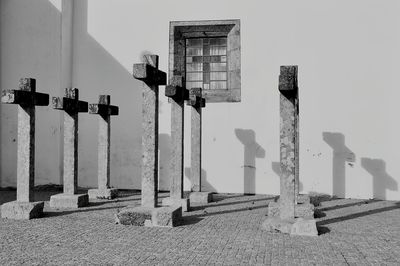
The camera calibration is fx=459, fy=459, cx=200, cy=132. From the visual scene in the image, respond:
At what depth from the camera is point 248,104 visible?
11172mm

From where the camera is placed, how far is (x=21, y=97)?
7.30 m

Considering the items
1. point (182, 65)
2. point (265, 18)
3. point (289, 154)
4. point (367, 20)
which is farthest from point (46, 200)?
point (367, 20)

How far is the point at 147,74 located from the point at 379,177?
6.41 meters

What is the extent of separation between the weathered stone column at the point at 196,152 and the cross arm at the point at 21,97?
10.2 ft

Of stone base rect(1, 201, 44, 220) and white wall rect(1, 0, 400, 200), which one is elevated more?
white wall rect(1, 0, 400, 200)

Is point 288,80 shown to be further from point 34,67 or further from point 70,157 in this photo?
point 34,67

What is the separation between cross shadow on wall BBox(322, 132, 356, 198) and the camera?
10.7 metres

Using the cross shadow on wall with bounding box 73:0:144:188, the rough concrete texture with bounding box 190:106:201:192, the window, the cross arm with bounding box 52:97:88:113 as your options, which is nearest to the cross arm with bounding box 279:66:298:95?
the rough concrete texture with bounding box 190:106:201:192

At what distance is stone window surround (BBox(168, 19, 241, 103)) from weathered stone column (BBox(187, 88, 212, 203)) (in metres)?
1.59

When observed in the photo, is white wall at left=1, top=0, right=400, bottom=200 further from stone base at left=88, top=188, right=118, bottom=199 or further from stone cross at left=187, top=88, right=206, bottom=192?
stone base at left=88, top=188, right=118, bottom=199

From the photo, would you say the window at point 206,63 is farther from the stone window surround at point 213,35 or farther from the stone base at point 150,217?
the stone base at point 150,217

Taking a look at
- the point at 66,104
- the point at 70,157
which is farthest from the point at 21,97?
the point at 70,157

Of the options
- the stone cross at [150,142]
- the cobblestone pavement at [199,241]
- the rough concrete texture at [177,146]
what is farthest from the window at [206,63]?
the stone cross at [150,142]

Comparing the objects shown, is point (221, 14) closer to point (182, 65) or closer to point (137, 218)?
point (182, 65)
